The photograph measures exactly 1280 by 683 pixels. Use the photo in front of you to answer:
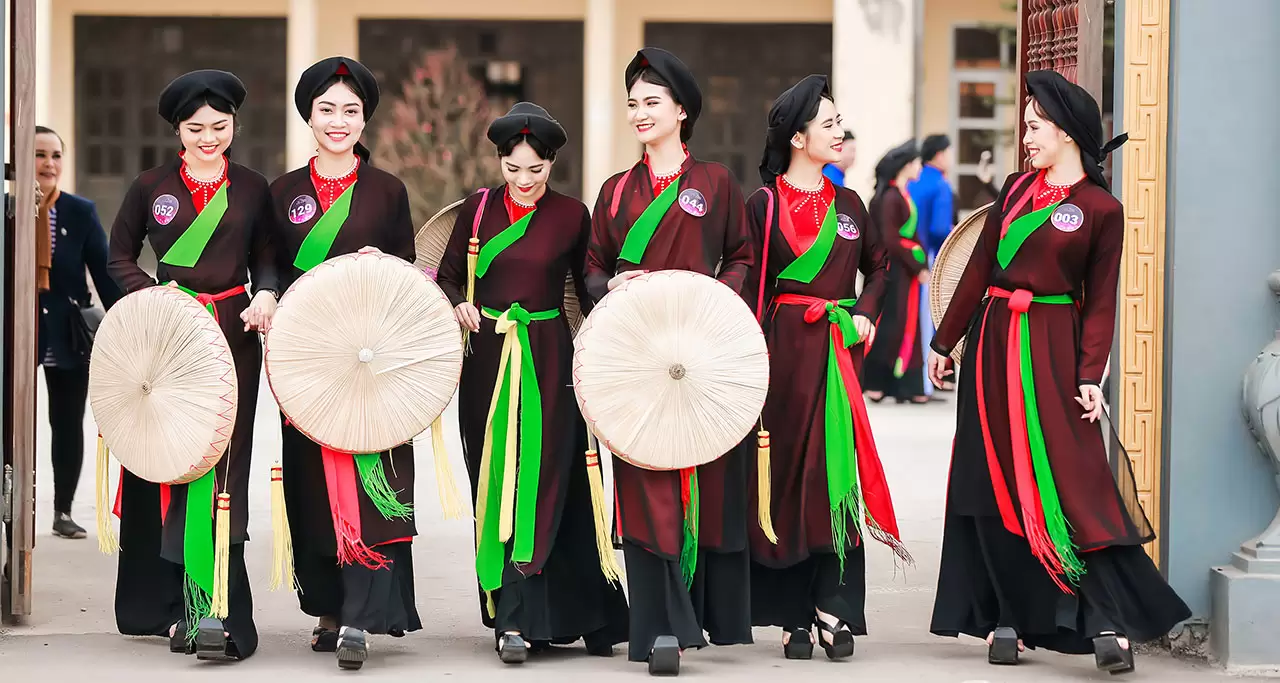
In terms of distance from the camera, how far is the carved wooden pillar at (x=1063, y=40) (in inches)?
227

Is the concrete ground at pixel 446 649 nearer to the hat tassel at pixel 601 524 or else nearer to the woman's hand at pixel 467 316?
the hat tassel at pixel 601 524

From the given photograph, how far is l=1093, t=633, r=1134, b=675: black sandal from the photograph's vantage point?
17.1 feet

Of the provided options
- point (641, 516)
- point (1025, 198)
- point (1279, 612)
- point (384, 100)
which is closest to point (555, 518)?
point (641, 516)

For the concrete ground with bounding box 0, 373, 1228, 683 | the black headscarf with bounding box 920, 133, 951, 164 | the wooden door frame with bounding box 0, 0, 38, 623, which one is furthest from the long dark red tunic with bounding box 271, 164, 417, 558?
the black headscarf with bounding box 920, 133, 951, 164

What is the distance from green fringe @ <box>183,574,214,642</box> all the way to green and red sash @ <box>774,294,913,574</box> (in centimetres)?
184

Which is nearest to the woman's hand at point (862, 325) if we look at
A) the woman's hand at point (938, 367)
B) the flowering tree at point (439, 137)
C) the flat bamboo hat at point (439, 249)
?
the woman's hand at point (938, 367)

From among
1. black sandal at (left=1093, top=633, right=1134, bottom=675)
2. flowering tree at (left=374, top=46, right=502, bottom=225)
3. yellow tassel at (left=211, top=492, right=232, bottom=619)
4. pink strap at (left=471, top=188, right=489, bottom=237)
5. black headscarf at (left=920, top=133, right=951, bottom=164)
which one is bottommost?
black sandal at (left=1093, top=633, right=1134, bottom=675)

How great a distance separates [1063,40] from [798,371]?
1485 mm

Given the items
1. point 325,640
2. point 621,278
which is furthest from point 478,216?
point 325,640

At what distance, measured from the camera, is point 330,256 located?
539cm

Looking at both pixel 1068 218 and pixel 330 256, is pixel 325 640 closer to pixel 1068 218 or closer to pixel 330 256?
pixel 330 256

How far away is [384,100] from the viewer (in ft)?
57.7

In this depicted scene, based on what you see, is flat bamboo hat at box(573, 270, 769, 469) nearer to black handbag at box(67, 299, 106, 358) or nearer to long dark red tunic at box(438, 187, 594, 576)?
long dark red tunic at box(438, 187, 594, 576)

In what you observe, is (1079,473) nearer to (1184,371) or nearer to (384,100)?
(1184,371)
